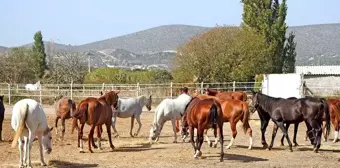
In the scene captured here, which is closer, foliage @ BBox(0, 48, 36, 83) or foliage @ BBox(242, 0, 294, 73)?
foliage @ BBox(242, 0, 294, 73)

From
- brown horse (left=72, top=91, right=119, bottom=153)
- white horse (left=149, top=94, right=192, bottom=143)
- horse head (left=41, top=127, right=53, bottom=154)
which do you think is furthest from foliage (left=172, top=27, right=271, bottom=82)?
horse head (left=41, top=127, right=53, bottom=154)

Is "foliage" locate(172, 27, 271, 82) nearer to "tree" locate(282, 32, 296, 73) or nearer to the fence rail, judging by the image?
the fence rail

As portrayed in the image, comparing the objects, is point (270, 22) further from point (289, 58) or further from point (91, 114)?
point (91, 114)

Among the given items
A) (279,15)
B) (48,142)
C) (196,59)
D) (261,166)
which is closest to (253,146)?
(261,166)

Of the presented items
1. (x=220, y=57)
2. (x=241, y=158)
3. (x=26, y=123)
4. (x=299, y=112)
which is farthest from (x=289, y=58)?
(x=26, y=123)

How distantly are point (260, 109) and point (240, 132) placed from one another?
4.78 meters

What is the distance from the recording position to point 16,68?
52.7 metres

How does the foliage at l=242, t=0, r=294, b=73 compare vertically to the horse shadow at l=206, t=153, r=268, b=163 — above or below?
above

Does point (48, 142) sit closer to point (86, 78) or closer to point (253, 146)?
point (253, 146)

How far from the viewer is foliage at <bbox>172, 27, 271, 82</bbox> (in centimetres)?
4312

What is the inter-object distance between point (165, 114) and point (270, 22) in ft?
118

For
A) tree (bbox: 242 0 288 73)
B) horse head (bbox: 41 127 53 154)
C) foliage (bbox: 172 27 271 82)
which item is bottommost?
horse head (bbox: 41 127 53 154)

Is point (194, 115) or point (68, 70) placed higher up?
point (68, 70)

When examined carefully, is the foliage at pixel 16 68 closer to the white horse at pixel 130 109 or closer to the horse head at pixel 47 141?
the white horse at pixel 130 109
